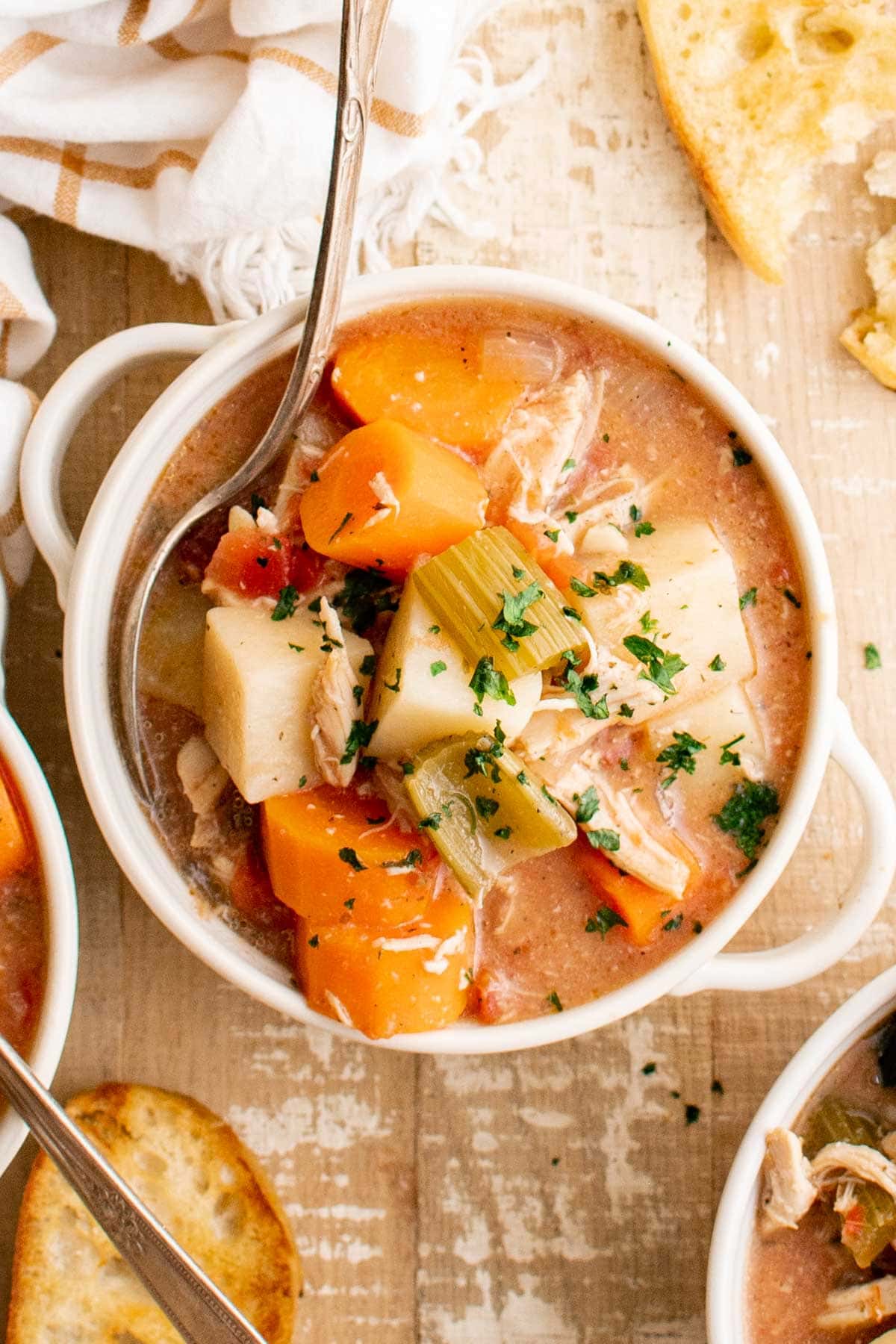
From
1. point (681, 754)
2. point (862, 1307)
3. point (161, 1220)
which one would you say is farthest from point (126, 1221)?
point (862, 1307)

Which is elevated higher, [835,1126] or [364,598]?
[364,598]

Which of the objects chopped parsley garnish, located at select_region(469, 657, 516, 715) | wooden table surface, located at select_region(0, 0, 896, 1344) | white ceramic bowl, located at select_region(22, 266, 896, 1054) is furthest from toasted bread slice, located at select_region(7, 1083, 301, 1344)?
chopped parsley garnish, located at select_region(469, 657, 516, 715)

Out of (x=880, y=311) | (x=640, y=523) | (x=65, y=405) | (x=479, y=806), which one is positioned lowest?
(x=479, y=806)

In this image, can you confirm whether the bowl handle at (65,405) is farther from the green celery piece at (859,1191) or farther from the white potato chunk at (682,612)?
the green celery piece at (859,1191)

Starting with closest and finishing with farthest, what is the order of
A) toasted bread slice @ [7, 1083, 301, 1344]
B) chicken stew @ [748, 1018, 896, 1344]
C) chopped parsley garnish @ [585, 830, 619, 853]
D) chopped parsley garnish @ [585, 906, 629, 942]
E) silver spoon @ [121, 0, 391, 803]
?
1. silver spoon @ [121, 0, 391, 803]
2. chopped parsley garnish @ [585, 830, 619, 853]
3. chopped parsley garnish @ [585, 906, 629, 942]
4. chicken stew @ [748, 1018, 896, 1344]
5. toasted bread slice @ [7, 1083, 301, 1344]

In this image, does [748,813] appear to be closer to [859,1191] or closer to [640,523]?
[640,523]

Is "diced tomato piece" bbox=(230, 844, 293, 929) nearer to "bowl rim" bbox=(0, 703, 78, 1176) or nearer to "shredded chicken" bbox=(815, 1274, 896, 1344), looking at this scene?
"bowl rim" bbox=(0, 703, 78, 1176)
